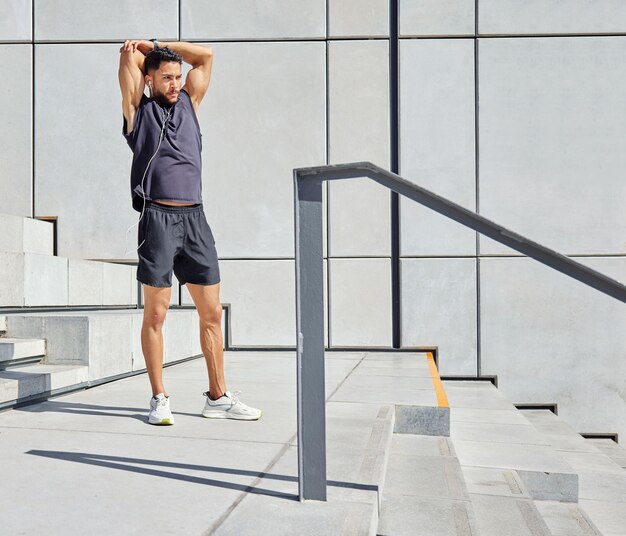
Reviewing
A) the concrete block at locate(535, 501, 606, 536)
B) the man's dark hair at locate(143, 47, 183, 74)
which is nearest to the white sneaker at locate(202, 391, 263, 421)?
the concrete block at locate(535, 501, 606, 536)

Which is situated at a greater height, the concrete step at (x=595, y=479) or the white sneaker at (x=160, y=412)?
the white sneaker at (x=160, y=412)

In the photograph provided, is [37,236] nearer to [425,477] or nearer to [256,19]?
[256,19]

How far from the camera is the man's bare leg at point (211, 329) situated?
2918 millimetres

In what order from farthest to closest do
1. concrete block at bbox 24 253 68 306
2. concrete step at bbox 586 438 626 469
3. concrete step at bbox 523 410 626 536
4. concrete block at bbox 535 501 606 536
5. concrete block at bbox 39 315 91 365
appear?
1. concrete step at bbox 586 438 626 469
2. concrete block at bbox 24 253 68 306
3. concrete block at bbox 39 315 91 365
4. concrete step at bbox 523 410 626 536
5. concrete block at bbox 535 501 606 536

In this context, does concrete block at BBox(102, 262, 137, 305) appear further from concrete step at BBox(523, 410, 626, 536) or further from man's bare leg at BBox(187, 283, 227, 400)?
concrete step at BBox(523, 410, 626, 536)

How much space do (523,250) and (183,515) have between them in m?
1.06

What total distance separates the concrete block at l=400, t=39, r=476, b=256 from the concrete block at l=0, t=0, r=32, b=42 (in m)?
3.53

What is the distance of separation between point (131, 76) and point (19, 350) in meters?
1.49

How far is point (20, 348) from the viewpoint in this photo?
10.9 ft

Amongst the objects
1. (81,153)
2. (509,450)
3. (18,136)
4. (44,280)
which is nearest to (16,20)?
(18,136)

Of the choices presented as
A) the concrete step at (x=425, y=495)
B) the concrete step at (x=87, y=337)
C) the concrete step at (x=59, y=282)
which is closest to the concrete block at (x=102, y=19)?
the concrete step at (x=59, y=282)

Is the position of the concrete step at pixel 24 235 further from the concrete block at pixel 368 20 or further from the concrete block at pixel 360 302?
the concrete block at pixel 368 20

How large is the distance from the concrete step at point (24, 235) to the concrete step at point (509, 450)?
352cm

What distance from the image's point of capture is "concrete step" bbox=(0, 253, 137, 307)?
429 centimetres
